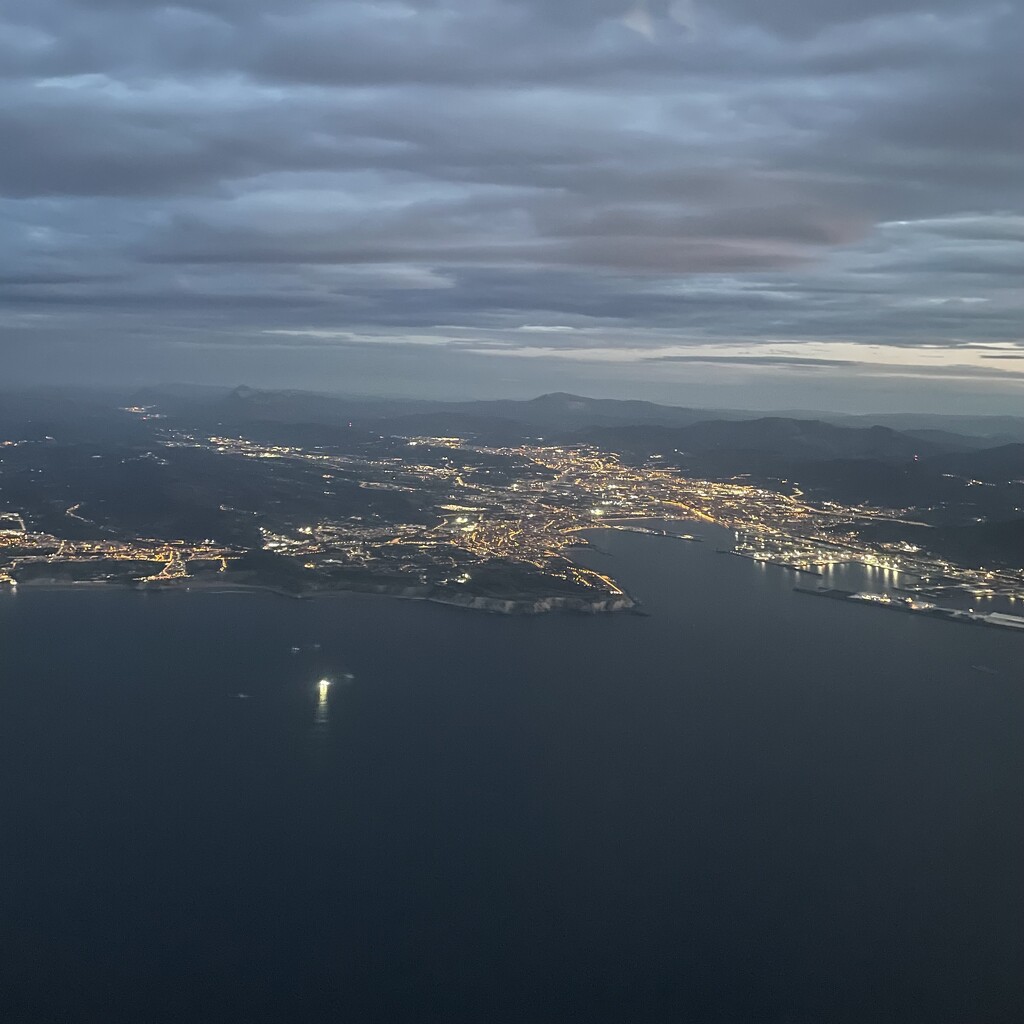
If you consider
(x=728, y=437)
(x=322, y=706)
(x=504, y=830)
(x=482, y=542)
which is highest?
(x=728, y=437)

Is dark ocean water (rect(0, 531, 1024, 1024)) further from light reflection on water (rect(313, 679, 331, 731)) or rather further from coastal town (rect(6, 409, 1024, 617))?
coastal town (rect(6, 409, 1024, 617))

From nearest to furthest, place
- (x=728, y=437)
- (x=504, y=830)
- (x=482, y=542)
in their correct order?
(x=504, y=830) → (x=482, y=542) → (x=728, y=437)

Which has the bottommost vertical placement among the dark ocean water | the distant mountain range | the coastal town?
the dark ocean water

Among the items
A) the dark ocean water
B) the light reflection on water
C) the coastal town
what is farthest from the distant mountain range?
the light reflection on water

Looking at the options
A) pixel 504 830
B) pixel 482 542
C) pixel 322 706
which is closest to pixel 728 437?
pixel 482 542

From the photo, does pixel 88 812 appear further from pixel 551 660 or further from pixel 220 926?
pixel 551 660

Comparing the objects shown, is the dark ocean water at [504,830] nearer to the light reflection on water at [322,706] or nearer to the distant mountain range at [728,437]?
the light reflection on water at [322,706]

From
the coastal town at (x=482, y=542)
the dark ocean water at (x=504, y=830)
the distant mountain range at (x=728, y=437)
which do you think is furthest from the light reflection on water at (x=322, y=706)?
the distant mountain range at (x=728, y=437)

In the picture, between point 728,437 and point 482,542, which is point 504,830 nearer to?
point 482,542

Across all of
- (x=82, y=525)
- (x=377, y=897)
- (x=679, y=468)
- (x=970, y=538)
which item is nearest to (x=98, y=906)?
(x=377, y=897)
